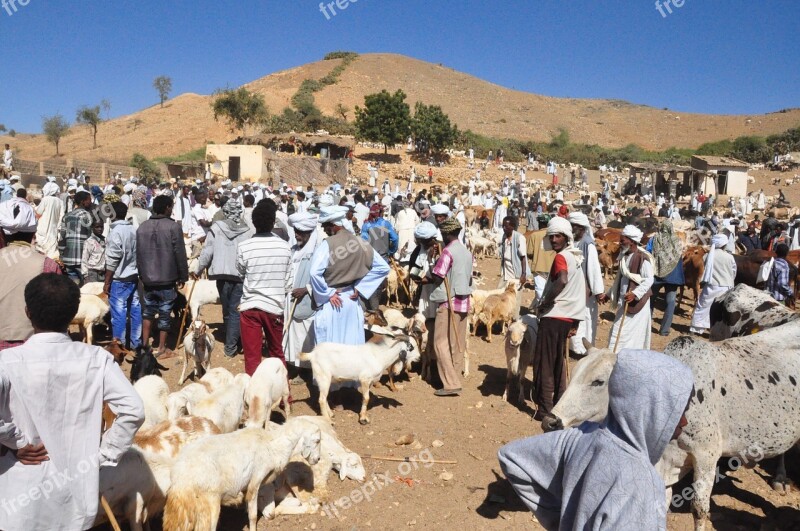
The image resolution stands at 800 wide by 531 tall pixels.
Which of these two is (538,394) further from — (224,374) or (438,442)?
(224,374)

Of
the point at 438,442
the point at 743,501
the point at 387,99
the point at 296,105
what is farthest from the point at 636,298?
the point at 296,105

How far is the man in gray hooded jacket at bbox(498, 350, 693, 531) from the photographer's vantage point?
2059mm

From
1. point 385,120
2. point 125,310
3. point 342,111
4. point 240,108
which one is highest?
point 342,111

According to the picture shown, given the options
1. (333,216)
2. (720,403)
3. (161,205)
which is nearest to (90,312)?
(161,205)

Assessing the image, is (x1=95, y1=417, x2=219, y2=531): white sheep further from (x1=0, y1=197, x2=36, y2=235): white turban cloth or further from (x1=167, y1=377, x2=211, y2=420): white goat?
(x1=0, y1=197, x2=36, y2=235): white turban cloth

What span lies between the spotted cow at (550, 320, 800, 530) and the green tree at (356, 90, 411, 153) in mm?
50986

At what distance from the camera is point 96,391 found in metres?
2.60

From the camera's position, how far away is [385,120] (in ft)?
177

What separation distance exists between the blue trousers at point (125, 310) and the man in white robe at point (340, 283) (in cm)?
272

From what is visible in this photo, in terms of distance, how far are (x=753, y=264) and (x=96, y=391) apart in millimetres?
12192

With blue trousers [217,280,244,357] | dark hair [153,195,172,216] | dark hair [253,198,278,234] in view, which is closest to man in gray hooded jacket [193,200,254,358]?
blue trousers [217,280,244,357]

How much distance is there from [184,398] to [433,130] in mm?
50599

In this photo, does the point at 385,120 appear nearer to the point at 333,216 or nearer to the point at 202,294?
the point at 202,294

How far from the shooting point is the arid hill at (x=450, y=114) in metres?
66.6
